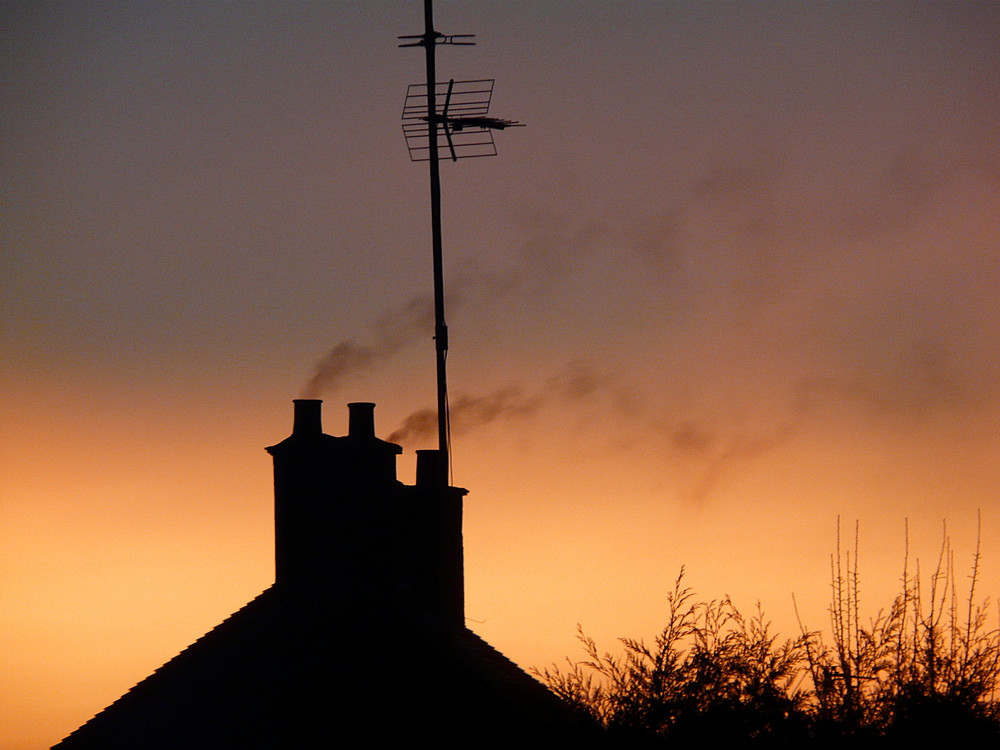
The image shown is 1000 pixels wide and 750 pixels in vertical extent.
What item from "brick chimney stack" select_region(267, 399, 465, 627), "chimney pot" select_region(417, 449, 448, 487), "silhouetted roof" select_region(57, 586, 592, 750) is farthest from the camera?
"chimney pot" select_region(417, 449, 448, 487)

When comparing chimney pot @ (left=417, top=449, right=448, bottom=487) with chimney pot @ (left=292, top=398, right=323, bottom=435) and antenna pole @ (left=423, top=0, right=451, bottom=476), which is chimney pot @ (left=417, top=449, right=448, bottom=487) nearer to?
antenna pole @ (left=423, top=0, right=451, bottom=476)

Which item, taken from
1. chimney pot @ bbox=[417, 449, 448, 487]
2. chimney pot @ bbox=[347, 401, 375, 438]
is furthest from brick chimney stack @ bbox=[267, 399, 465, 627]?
chimney pot @ bbox=[417, 449, 448, 487]

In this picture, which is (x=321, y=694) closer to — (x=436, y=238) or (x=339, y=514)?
(x=339, y=514)

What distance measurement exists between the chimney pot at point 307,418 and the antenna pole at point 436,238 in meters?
2.34

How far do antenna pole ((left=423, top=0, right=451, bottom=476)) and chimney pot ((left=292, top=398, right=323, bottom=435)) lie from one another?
7.69 ft

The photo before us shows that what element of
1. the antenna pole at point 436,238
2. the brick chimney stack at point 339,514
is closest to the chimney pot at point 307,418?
the brick chimney stack at point 339,514

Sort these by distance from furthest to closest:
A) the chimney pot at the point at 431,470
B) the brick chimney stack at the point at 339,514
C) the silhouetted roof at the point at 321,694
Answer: the chimney pot at the point at 431,470, the brick chimney stack at the point at 339,514, the silhouetted roof at the point at 321,694

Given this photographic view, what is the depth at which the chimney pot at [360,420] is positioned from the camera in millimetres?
18656

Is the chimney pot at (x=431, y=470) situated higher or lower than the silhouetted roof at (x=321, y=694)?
higher

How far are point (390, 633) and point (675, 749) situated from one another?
525cm

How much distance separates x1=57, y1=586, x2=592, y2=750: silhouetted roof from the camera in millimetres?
16625

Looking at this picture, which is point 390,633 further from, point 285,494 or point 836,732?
point 836,732

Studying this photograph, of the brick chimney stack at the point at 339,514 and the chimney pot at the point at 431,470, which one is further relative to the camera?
the chimney pot at the point at 431,470

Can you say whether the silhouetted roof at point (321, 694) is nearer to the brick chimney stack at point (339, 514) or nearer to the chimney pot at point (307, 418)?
the brick chimney stack at point (339, 514)
